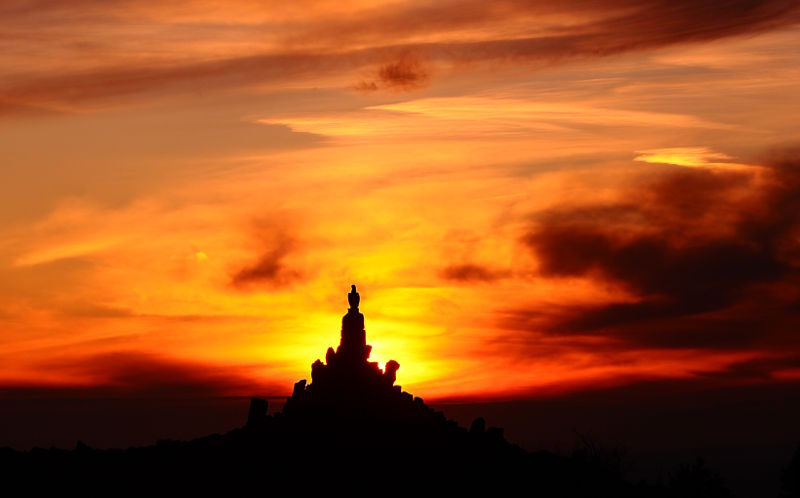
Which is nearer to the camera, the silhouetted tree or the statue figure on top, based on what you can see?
the statue figure on top

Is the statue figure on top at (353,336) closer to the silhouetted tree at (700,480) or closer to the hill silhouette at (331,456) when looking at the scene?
the hill silhouette at (331,456)

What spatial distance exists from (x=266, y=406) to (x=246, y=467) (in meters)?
7.37

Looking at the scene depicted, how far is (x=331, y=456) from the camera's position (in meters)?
106

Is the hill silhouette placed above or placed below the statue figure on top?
below

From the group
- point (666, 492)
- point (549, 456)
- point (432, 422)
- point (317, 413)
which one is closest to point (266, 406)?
point (317, 413)

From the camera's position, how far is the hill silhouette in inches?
4080

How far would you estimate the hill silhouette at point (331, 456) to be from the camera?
104 metres

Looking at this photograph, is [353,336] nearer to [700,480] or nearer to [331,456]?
[331,456]

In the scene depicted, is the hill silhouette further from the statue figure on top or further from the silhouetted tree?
the silhouetted tree

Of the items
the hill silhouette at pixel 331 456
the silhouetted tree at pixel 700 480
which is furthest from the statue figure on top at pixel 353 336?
the silhouetted tree at pixel 700 480

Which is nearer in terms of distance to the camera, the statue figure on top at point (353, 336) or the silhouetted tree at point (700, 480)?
the statue figure on top at point (353, 336)

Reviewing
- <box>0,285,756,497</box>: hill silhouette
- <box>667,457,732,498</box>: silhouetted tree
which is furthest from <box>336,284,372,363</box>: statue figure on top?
<box>667,457,732,498</box>: silhouetted tree

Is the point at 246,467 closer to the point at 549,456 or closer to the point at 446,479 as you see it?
the point at 446,479

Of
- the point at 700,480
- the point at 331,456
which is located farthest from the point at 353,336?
the point at 700,480
